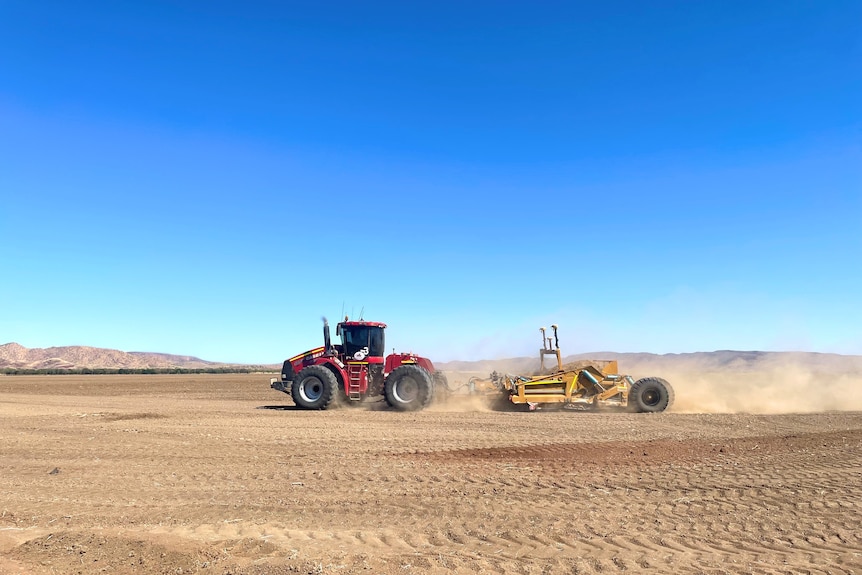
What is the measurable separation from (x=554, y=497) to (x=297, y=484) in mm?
3512

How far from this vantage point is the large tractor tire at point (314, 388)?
19.0m

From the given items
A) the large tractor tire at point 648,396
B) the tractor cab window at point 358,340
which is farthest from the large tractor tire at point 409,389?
the large tractor tire at point 648,396

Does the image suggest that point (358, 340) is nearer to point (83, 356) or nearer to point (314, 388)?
point (314, 388)

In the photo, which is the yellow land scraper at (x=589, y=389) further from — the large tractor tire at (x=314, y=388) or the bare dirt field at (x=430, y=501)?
the large tractor tire at (x=314, y=388)

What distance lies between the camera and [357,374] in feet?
64.6

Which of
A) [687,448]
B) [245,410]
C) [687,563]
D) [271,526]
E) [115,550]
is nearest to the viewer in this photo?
[687,563]

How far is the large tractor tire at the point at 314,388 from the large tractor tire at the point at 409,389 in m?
1.66

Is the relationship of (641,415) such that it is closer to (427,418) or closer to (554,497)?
(427,418)

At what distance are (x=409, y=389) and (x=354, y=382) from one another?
1.93 metres

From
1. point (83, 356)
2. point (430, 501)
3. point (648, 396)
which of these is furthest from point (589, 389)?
point (83, 356)

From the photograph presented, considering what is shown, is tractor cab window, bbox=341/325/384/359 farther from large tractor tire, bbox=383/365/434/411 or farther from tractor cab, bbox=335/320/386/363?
large tractor tire, bbox=383/365/434/411

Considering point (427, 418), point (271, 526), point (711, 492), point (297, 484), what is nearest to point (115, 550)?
point (271, 526)

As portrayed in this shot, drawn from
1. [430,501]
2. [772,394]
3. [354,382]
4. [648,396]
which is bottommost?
A: [430,501]

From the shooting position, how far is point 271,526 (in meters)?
6.70
